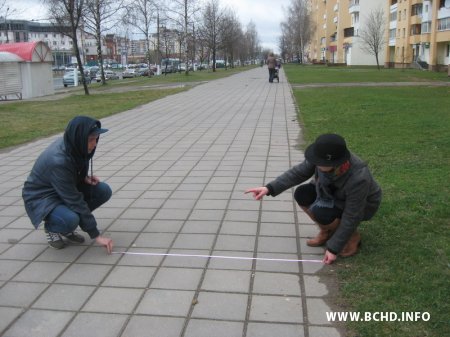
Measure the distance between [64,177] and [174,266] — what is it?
1.14m

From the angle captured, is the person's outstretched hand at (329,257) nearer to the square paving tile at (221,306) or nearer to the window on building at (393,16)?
the square paving tile at (221,306)

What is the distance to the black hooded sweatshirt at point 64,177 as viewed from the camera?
3936 millimetres

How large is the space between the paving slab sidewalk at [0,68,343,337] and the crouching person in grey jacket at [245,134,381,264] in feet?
0.91

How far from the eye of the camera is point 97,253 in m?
4.37

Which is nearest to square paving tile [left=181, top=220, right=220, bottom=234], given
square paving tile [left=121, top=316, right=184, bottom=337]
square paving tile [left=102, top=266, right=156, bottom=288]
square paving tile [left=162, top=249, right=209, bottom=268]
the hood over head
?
square paving tile [left=162, top=249, right=209, bottom=268]

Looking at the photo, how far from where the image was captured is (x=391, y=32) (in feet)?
229

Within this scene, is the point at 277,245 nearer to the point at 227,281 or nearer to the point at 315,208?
the point at 315,208

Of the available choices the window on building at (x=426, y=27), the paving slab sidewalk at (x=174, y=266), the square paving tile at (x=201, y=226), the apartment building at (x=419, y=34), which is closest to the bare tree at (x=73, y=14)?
the paving slab sidewalk at (x=174, y=266)

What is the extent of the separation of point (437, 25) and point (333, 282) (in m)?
55.3

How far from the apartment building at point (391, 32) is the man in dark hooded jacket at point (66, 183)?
52.4m

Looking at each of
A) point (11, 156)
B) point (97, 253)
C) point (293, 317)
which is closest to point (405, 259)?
point (293, 317)

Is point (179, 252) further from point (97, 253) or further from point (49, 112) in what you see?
point (49, 112)

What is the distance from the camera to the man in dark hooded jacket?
3.95 metres

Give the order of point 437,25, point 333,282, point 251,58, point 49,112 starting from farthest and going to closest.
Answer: point 251,58, point 437,25, point 49,112, point 333,282
